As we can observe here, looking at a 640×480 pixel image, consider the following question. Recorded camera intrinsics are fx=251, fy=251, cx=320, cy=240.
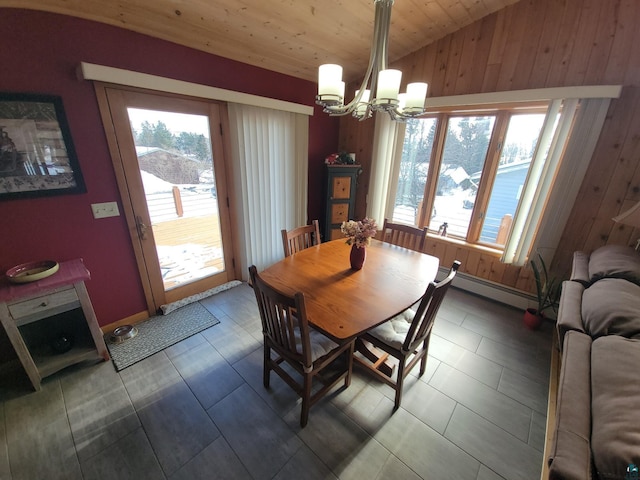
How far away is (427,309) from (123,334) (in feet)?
7.81

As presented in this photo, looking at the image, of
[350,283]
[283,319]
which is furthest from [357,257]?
[283,319]

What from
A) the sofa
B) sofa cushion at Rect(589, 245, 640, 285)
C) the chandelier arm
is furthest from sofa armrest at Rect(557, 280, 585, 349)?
the chandelier arm

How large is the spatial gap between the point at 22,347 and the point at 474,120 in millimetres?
4218

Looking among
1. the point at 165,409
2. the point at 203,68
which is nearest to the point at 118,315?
the point at 165,409

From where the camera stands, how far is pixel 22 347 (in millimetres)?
Answer: 1547

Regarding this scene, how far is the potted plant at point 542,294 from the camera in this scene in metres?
2.30

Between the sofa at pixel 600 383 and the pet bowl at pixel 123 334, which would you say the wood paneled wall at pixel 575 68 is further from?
the pet bowl at pixel 123 334

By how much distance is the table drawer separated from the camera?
4.96 feet

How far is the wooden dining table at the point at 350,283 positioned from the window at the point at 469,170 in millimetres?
1352

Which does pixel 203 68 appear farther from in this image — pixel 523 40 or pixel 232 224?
pixel 523 40

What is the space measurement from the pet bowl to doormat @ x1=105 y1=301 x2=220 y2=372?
0.02m

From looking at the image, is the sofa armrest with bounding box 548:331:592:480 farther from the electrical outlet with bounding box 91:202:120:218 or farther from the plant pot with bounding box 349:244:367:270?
the electrical outlet with bounding box 91:202:120:218

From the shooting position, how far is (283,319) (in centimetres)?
132

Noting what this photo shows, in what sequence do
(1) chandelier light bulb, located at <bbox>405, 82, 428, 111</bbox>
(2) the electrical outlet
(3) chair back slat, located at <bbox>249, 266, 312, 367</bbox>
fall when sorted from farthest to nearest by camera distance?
(2) the electrical outlet, (1) chandelier light bulb, located at <bbox>405, 82, 428, 111</bbox>, (3) chair back slat, located at <bbox>249, 266, 312, 367</bbox>
